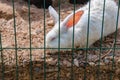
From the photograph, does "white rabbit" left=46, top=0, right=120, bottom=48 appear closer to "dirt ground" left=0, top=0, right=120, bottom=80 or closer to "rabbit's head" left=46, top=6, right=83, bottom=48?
"rabbit's head" left=46, top=6, right=83, bottom=48

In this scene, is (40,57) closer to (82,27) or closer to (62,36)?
(62,36)

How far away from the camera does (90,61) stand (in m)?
4.21

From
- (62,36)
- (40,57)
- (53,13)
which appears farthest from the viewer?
(53,13)

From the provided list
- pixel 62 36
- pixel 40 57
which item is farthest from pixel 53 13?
pixel 40 57

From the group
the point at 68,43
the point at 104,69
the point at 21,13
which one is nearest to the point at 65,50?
the point at 68,43

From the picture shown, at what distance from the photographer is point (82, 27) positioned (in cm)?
438

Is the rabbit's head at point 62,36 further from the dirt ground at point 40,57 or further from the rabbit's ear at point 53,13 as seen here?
the rabbit's ear at point 53,13

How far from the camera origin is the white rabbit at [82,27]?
428 centimetres

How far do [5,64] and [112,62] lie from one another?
3.65ft

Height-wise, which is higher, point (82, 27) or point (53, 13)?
point (53, 13)

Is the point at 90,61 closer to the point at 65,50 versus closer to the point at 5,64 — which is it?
the point at 65,50

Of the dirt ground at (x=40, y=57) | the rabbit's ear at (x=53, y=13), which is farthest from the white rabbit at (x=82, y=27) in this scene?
the dirt ground at (x=40, y=57)

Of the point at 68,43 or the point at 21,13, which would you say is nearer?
the point at 68,43

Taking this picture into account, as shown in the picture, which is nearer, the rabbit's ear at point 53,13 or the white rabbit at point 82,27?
the white rabbit at point 82,27
